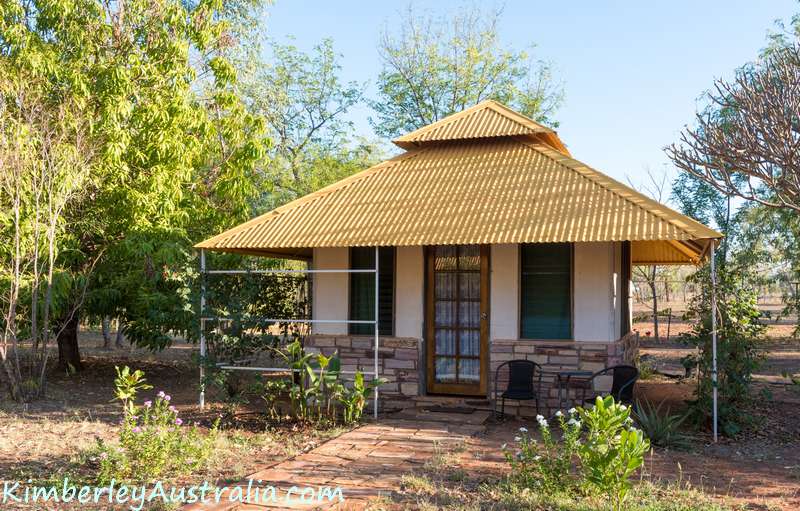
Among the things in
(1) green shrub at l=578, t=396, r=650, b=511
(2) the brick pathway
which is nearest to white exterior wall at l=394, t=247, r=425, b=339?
(2) the brick pathway

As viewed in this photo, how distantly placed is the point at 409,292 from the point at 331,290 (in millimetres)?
1248

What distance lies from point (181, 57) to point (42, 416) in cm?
687

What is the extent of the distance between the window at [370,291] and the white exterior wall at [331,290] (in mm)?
113

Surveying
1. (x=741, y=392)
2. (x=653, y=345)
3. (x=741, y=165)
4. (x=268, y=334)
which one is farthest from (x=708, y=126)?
(x=653, y=345)

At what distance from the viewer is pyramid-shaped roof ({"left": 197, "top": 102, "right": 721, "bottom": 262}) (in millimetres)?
8258

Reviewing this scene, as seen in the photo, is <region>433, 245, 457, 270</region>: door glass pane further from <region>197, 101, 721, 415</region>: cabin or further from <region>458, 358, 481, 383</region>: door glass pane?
<region>458, 358, 481, 383</region>: door glass pane

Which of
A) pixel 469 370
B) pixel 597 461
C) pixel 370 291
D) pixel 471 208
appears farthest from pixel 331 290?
pixel 597 461

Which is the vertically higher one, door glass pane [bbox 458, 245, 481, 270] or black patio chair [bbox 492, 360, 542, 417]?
door glass pane [bbox 458, 245, 481, 270]

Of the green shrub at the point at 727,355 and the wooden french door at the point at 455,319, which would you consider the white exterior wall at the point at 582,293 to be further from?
the green shrub at the point at 727,355

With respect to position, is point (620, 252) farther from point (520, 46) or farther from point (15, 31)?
point (520, 46)

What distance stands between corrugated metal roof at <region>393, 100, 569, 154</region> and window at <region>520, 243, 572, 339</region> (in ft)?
7.09

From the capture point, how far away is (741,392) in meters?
8.30

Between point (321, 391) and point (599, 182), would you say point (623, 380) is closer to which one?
point (599, 182)

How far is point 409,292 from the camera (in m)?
9.79
